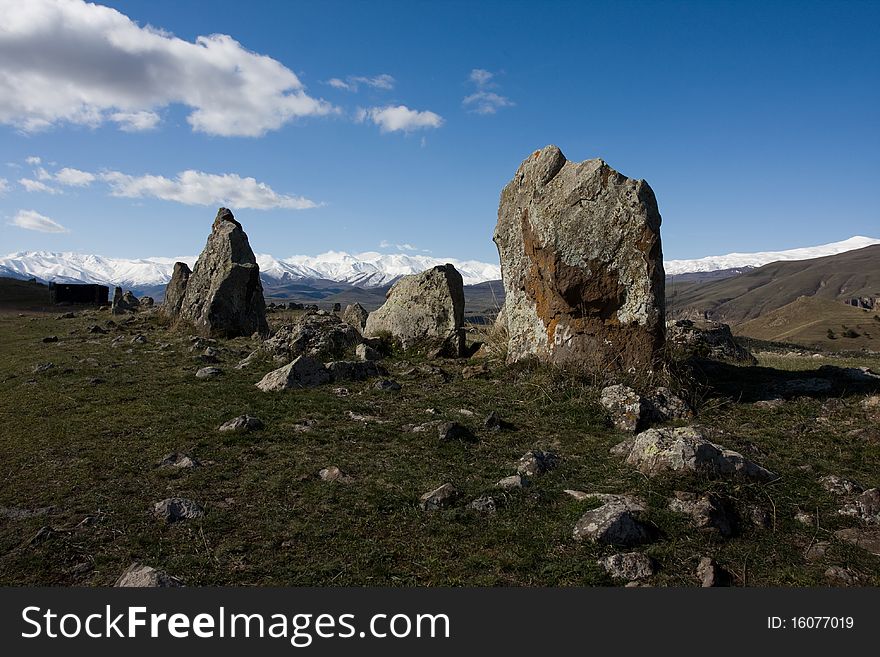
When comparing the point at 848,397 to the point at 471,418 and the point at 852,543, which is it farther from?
the point at 471,418

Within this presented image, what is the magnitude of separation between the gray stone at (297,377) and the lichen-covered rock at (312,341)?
1.98 m

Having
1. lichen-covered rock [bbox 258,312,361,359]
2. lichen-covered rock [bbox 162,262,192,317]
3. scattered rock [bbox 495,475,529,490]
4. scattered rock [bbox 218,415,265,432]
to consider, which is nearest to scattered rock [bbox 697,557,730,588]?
scattered rock [bbox 495,475,529,490]

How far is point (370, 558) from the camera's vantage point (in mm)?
5008

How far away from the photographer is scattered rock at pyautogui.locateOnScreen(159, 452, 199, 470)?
7305mm

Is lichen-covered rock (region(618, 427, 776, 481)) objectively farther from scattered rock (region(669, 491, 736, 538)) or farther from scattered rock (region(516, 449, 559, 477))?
scattered rock (region(516, 449, 559, 477))

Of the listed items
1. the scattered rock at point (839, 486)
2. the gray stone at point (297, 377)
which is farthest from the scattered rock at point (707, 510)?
the gray stone at point (297, 377)

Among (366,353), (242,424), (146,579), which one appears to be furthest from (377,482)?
(366,353)

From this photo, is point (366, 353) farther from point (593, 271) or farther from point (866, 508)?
point (866, 508)

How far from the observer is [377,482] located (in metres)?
6.72

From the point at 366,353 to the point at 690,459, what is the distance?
8.37 meters

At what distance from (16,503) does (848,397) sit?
38.5 ft

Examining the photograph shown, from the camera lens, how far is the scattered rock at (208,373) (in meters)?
12.5

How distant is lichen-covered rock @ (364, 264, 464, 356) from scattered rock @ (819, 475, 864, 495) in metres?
8.98

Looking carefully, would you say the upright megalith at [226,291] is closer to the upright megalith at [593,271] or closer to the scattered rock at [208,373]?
the scattered rock at [208,373]
